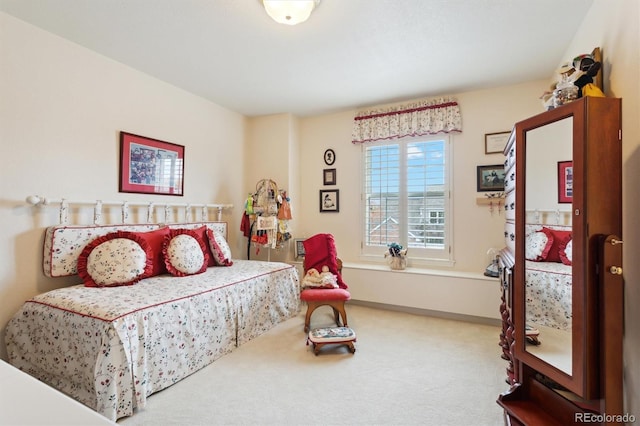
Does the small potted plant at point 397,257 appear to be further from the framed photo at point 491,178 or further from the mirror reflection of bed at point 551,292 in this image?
the mirror reflection of bed at point 551,292

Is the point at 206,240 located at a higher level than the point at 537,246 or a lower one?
lower

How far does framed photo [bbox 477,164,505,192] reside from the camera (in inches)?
133

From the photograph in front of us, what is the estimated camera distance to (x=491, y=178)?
342 centimetres

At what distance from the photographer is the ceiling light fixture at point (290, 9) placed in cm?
190

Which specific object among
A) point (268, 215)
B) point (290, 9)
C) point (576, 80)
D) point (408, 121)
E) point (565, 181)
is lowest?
point (268, 215)

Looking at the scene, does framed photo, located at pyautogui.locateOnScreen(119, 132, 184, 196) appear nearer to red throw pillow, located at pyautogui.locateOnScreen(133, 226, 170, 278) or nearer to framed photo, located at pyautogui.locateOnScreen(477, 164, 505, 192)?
red throw pillow, located at pyautogui.locateOnScreen(133, 226, 170, 278)

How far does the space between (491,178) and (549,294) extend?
2276 mm

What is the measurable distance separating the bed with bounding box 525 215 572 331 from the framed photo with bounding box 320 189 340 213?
2.87 m

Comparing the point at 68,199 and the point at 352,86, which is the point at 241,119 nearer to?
the point at 352,86

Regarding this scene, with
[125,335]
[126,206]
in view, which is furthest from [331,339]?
[126,206]

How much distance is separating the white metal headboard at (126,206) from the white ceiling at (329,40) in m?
1.32

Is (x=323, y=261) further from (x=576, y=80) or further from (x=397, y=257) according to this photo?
(x=576, y=80)

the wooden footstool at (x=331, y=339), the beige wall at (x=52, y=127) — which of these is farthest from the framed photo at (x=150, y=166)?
the wooden footstool at (x=331, y=339)

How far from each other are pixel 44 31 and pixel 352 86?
2.69 m
